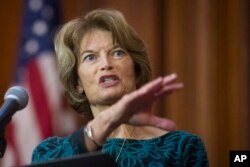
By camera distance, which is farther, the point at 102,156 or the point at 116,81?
the point at 116,81

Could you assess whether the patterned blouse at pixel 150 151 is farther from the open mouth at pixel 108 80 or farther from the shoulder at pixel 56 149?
the open mouth at pixel 108 80

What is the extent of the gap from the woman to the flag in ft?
2.04

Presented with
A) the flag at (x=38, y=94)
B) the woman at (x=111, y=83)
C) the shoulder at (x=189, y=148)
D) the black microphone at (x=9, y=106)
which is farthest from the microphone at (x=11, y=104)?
the flag at (x=38, y=94)

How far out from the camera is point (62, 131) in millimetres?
2262

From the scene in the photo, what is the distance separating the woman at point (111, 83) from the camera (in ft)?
4.88

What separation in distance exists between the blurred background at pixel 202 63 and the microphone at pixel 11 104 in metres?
1.11

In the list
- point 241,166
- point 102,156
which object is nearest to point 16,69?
point 241,166

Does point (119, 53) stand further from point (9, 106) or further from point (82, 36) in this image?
point (9, 106)

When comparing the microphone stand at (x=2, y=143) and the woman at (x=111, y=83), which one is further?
the woman at (x=111, y=83)

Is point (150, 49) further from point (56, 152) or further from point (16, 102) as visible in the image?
point (16, 102)

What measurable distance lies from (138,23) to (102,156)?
1.44 metres

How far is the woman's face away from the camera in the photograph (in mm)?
1496

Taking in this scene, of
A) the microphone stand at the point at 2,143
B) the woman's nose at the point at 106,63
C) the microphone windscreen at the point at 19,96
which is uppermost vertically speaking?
the woman's nose at the point at 106,63

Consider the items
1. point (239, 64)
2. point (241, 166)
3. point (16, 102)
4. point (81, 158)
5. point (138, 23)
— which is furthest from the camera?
point (138, 23)
